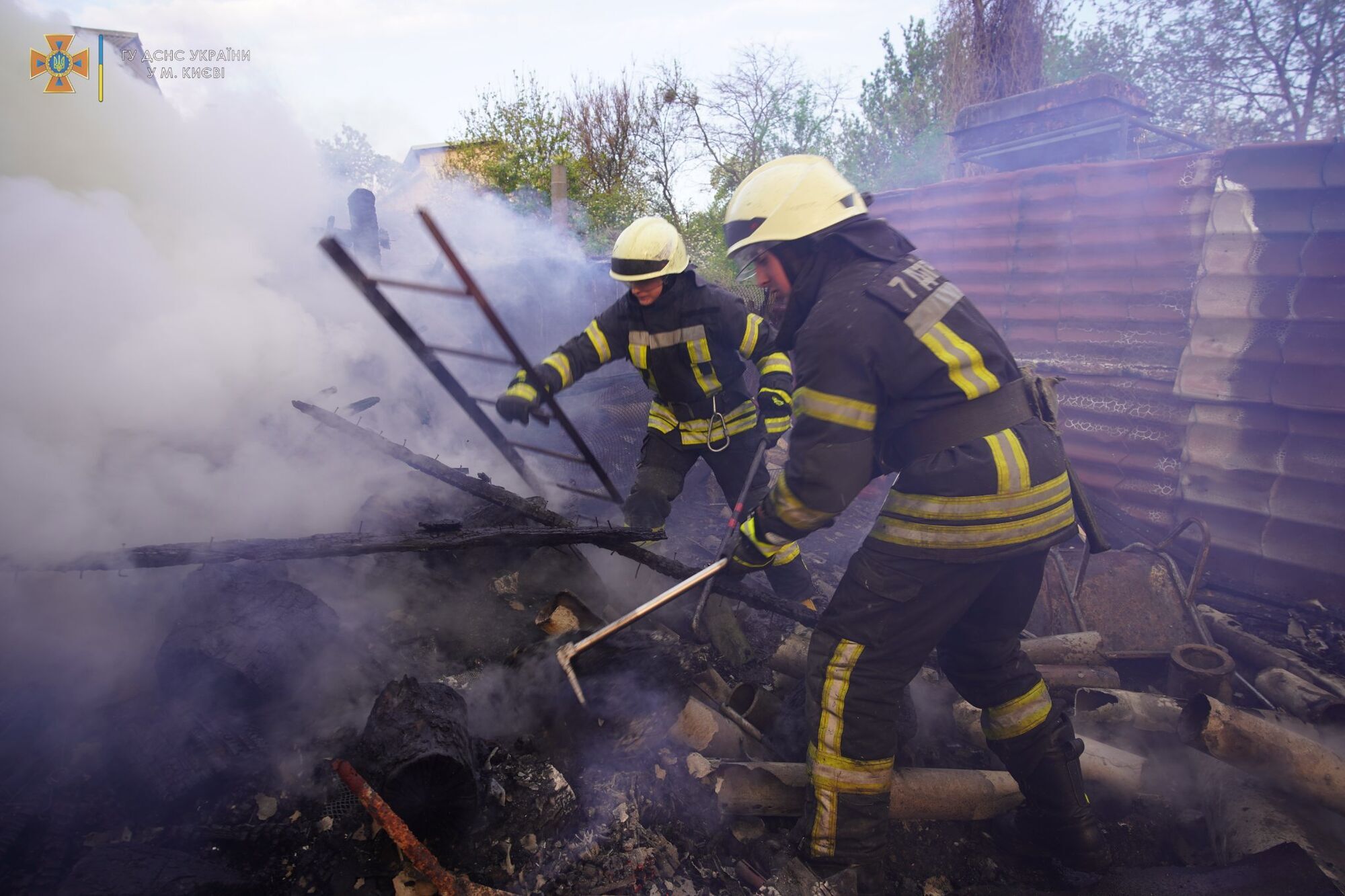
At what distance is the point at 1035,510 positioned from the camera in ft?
7.49

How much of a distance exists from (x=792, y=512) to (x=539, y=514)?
1525 millimetres

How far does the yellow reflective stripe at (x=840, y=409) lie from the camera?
7.25 feet

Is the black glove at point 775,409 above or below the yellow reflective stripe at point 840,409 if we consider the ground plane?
below

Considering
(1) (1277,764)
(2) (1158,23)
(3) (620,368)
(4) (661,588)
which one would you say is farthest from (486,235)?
(2) (1158,23)

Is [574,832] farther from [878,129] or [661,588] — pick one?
[878,129]

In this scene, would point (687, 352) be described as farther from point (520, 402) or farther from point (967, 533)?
point (967, 533)

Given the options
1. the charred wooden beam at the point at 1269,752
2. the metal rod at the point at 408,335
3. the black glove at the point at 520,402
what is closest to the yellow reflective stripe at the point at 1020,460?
the charred wooden beam at the point at 1269,752

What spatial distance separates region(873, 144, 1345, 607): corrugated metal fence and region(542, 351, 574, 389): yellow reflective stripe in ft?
14.5

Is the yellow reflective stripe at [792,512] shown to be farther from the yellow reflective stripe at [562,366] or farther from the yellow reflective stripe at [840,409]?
the yellow reflective stripe at [562,366]

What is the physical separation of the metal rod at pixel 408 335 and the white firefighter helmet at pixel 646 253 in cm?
108

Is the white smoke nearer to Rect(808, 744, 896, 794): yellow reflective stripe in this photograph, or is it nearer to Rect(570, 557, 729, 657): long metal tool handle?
Rect(570, 557, 729, 657): long metal tool handle

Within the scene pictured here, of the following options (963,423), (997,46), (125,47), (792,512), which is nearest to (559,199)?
(125,47)

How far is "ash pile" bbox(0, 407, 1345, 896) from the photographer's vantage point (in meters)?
2.22

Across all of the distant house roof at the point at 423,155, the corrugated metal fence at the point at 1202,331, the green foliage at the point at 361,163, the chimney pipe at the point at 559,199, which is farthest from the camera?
the green foliage at the point at 361,163
